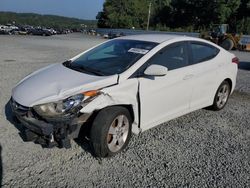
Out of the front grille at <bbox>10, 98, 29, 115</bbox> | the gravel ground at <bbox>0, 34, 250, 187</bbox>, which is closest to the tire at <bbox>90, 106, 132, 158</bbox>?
the gravel ground at <bbox>0, 34, 250, 187</bbox>

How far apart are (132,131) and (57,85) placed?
1206 mm

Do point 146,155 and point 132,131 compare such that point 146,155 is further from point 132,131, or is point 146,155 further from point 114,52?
point 114,52

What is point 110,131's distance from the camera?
3789 mm

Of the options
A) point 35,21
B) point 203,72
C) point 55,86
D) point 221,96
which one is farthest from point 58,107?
point 35,21

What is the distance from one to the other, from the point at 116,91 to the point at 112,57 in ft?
3.35

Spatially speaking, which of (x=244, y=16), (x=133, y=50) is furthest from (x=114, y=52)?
(x=244, y=16)

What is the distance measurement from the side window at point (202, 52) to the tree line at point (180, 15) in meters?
47.5


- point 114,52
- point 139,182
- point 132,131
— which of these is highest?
point 114,52

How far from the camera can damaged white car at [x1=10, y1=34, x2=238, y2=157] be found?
3516 millimetres

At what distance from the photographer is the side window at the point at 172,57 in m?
4.41

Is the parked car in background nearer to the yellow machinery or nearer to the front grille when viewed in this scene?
the yellow machinery

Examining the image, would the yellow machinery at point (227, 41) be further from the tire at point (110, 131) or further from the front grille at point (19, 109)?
the front grille at point (19, 109)

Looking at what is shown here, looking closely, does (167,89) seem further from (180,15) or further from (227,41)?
(180,15)

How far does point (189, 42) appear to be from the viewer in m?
5.04
